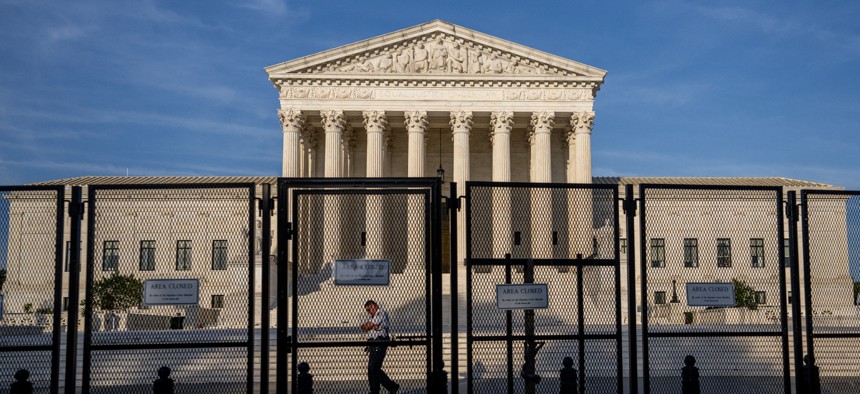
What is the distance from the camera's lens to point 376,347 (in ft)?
34.0

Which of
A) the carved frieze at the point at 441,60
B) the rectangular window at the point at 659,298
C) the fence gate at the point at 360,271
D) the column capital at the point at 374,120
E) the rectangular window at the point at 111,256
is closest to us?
the fence gate at the point at 360,271

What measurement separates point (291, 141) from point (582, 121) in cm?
1945

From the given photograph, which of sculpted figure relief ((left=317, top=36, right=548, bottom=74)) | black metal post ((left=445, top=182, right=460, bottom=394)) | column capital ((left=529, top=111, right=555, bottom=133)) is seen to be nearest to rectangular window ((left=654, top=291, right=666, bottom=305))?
black metal post ((left=445, top=182, right=460, bottom=394))


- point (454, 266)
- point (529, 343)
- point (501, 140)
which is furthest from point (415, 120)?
point (454, 266)

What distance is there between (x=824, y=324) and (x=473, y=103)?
3983 cm

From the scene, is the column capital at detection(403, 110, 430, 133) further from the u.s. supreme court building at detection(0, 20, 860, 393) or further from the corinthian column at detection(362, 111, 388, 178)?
the u.s. supreme court building at detection(0, 20, 860, 393)

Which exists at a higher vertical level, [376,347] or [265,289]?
[265,289]

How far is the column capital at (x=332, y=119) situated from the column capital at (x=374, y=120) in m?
1.66

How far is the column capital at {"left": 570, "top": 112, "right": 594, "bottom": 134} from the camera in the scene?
50.6 metres

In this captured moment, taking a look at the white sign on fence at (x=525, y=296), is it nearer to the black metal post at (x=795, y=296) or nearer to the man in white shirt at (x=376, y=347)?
the man in white shirt at (x=376, y=347)

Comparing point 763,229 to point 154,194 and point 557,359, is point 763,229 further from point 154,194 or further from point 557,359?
point 154,194

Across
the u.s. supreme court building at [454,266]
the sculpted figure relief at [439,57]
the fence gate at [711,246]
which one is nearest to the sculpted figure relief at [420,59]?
the sculpted figure relief at [439,57]

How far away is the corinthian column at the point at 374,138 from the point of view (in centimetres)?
4956

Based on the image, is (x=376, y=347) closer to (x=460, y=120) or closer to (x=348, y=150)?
(x=460, y=120)
